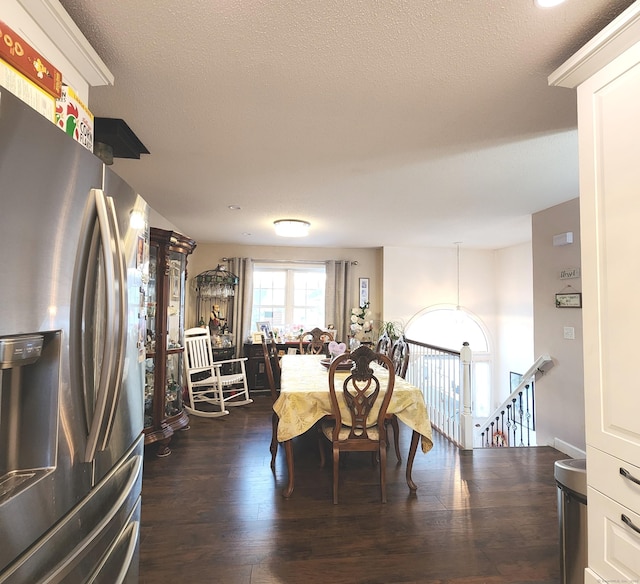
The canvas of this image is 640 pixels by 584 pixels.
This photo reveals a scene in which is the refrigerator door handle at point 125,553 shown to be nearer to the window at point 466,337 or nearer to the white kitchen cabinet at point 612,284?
the white kitchen cabinet at point 612,284

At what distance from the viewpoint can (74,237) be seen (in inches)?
34.4

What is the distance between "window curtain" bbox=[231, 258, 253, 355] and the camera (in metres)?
5.94

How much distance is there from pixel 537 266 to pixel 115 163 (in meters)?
4.25

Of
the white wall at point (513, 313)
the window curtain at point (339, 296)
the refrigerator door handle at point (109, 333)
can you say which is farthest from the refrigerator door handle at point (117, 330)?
the white wall at point (513, 313)

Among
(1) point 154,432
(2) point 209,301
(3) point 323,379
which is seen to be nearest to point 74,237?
(3) point 323,379

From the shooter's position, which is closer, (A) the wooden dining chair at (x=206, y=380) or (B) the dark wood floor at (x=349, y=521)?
(B) the dark wood floor at (x=349, y=521)

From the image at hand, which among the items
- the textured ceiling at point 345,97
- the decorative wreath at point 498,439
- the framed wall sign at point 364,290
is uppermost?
the textured ceiling at point 345,97

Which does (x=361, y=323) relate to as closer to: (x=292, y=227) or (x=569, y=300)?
(x=292, y=227)

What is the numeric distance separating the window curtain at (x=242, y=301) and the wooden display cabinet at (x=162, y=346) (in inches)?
88.8

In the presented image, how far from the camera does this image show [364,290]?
636 cm

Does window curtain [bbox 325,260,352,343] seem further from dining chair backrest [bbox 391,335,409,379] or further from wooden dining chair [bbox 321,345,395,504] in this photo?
wooden dining chair [bbox 321,345,395,504]

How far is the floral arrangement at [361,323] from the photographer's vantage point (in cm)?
580

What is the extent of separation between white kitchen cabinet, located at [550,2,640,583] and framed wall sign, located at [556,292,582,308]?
8.13 ft

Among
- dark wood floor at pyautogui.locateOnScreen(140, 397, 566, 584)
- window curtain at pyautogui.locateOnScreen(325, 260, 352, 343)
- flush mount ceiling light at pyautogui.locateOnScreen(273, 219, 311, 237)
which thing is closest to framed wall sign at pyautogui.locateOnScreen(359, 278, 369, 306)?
window curtain at pyautogui.locateOnScreen(325, 260, 352, 343)
